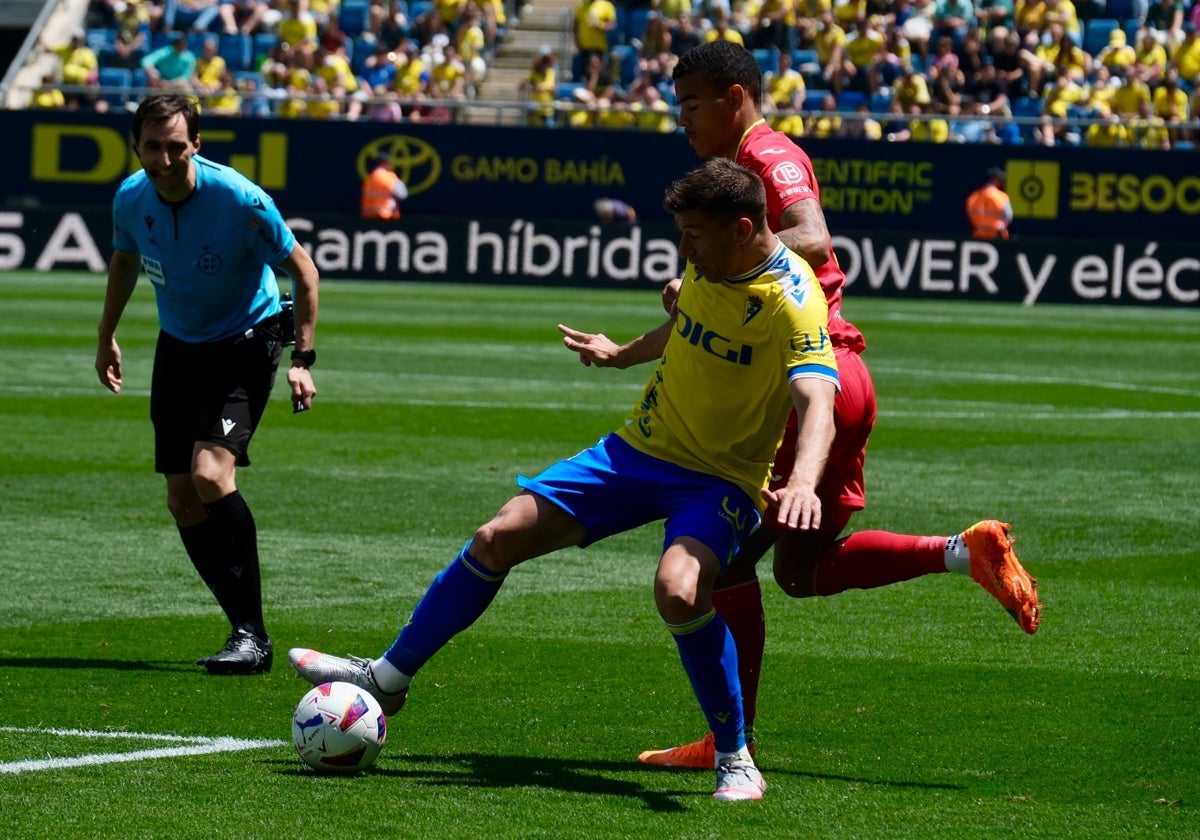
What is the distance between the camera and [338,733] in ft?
18.4

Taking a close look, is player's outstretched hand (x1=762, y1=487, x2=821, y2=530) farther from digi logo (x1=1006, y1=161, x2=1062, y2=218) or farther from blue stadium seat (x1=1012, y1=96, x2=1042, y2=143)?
blue stadium seat (x1=1012, y1=96, x2=1042, y2=143)

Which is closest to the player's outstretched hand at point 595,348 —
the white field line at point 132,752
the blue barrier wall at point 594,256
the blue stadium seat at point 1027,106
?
the white field line at point 132,752

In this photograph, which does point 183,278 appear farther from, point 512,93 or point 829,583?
point 512,93

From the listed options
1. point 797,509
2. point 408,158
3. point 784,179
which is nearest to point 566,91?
point 408,158

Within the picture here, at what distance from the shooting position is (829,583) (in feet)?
20.9

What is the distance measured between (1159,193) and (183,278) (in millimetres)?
25104

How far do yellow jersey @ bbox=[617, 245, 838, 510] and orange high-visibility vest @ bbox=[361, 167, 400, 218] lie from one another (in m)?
25.4

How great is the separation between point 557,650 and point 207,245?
1.92 m

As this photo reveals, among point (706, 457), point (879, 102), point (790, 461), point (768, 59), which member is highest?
point (706, 457)

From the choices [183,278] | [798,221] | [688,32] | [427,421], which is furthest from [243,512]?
[688,32]

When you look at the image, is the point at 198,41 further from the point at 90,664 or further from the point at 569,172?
the point at 90,664

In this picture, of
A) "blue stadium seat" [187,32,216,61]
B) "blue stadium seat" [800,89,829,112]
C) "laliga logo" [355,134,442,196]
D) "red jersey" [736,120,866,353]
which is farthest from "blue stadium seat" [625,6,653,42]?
"red jersey" [736,120,866,353]

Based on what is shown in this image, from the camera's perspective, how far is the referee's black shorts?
289 inches

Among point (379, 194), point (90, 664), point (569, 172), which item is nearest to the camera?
point (90, 664)
